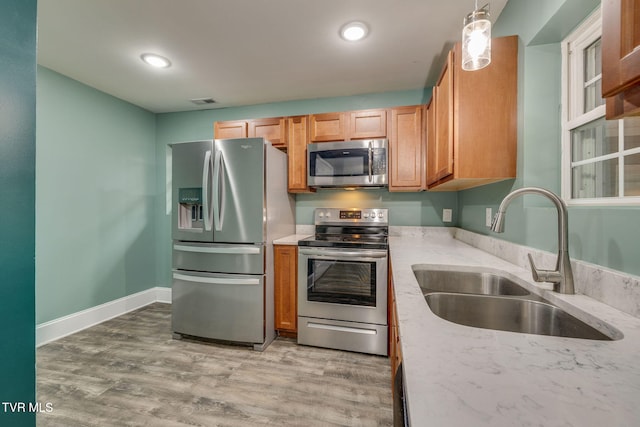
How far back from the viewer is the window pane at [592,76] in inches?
44.8

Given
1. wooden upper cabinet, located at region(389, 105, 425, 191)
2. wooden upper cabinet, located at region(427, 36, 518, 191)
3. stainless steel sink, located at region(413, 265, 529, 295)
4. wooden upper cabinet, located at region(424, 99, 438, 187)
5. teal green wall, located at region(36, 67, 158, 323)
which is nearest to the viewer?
stainless steel sink, located at region(413, 265, 529, 295)

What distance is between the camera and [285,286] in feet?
8.13

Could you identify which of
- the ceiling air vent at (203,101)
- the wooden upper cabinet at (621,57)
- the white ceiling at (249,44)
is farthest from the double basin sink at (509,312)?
the ceiling air vent at (203,101)

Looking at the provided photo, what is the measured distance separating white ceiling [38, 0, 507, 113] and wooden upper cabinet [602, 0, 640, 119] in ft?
4.88

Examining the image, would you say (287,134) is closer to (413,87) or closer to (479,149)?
(413,87)

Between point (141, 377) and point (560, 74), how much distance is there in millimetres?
3198

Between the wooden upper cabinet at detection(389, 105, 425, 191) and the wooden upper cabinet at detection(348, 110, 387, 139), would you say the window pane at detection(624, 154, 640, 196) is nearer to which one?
the wooden upper cabinet at detection(389, 105, 425, 191)

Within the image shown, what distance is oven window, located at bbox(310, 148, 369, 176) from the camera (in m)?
2.58

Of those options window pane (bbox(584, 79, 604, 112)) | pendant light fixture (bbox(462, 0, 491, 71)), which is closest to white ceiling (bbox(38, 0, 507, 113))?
pendant light fixture (bbox(462, 0, 491, 71))

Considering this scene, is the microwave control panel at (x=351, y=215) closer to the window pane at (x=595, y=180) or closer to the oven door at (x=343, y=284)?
the oven door at (x=343, y=284)

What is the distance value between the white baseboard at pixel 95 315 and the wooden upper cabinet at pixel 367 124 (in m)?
3.14

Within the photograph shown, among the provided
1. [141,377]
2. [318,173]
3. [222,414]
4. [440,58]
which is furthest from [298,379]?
[440,58]

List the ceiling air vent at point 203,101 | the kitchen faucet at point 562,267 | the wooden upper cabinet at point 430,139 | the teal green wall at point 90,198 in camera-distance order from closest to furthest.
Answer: the kitchen faucet at point 562,267, the wooden upper cabinet at point 430,139, the teal green wall at point 90,198, the ceiling air vent at point 203,101

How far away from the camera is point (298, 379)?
6.18 feet
